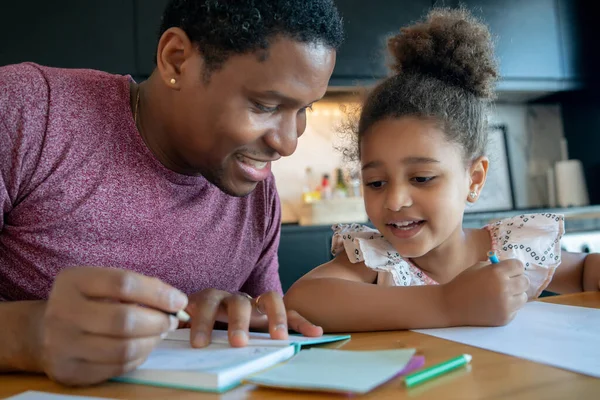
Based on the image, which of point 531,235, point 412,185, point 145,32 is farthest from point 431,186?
point 145,32

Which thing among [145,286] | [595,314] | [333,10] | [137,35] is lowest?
[595,314]

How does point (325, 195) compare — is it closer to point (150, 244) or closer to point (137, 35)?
point (137, 35)

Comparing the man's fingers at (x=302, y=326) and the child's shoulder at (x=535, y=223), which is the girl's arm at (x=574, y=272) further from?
the man's fingers at (x=302, y=326)

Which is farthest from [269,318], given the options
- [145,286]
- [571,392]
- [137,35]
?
[137,35]

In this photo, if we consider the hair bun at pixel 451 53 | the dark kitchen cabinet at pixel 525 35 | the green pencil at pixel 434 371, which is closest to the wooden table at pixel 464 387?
the green pencil at pixel 434 371

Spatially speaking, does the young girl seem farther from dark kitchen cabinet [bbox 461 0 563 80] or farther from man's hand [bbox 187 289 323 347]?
dark kitchen cabinet [bbox 461 0 563 80]

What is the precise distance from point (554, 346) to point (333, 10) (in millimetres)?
606

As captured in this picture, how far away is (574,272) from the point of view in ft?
3.98

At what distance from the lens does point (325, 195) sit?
2.90 meters

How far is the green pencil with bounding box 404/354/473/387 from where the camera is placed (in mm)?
502

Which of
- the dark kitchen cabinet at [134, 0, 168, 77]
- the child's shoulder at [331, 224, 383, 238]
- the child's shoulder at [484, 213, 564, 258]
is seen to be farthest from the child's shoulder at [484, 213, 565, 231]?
the dark kitchen cabinet at [134, 0, 168, 77]

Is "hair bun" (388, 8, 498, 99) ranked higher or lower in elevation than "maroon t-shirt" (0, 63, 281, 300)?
higher

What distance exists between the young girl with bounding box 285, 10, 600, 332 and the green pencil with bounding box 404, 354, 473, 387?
319 mm

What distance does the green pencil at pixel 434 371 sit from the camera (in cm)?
50
